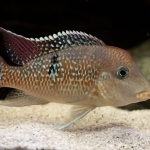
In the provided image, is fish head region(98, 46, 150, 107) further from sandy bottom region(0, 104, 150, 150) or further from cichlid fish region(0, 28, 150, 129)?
sandy bottom region(0, 104, 150, 150)

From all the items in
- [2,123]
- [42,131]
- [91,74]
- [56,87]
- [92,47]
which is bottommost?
[2,123]

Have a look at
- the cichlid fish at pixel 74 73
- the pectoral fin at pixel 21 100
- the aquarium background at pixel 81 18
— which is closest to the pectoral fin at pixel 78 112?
the cichlid fish at pixel 74 73

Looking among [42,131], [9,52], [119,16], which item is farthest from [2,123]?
[119,16]

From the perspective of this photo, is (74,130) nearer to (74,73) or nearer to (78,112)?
(78,112)

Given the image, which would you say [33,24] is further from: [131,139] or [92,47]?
[131,139]

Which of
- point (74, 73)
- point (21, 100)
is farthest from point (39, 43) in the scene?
point (21, 100)

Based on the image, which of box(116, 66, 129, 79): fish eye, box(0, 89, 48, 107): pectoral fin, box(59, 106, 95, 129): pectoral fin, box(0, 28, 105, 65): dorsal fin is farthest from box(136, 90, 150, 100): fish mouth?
box(0, 89, 48, 107): pectoral fin
